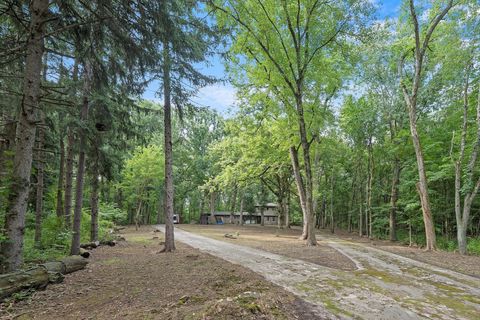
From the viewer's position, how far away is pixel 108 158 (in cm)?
824

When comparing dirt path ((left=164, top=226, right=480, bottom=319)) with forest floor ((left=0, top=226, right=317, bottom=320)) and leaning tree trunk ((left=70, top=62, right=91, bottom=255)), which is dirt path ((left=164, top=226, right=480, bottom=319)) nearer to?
forest floor ((left=0, top=226, right=317, bottom=320))

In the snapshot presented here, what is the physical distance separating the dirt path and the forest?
4.53 m

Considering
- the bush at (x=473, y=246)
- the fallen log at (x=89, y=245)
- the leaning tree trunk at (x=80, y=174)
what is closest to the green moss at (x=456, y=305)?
the leaning tree trunk at (x=80, y=174)

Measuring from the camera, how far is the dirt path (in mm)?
3803

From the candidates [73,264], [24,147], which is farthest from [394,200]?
[24,147]

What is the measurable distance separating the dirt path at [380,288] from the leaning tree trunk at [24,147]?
15.1ft

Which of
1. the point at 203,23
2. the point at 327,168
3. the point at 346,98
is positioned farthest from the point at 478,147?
the point at 327,168

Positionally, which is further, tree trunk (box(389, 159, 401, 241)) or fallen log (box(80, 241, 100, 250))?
tree trunk (box(389, 159, 401, 241))

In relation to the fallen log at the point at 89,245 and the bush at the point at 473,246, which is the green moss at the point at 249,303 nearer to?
the fallen log at the point at 89,245

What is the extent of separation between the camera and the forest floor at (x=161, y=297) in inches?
134

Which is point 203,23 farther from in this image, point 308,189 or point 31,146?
point 308,189

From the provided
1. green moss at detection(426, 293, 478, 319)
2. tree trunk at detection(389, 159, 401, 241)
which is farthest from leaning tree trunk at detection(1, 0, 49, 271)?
tree trunk at detection(389, 159, 401, 241)

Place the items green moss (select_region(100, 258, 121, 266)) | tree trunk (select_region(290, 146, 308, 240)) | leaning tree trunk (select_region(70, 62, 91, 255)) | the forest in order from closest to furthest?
1. the forest
2. green moss (select_region(100, 258, 121, 266))
3. leaning tree trunk (select_region(70, 62, 91, 255))
4. tree trunk (select_region(290, 146, 308, 240))

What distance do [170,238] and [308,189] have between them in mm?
6309
